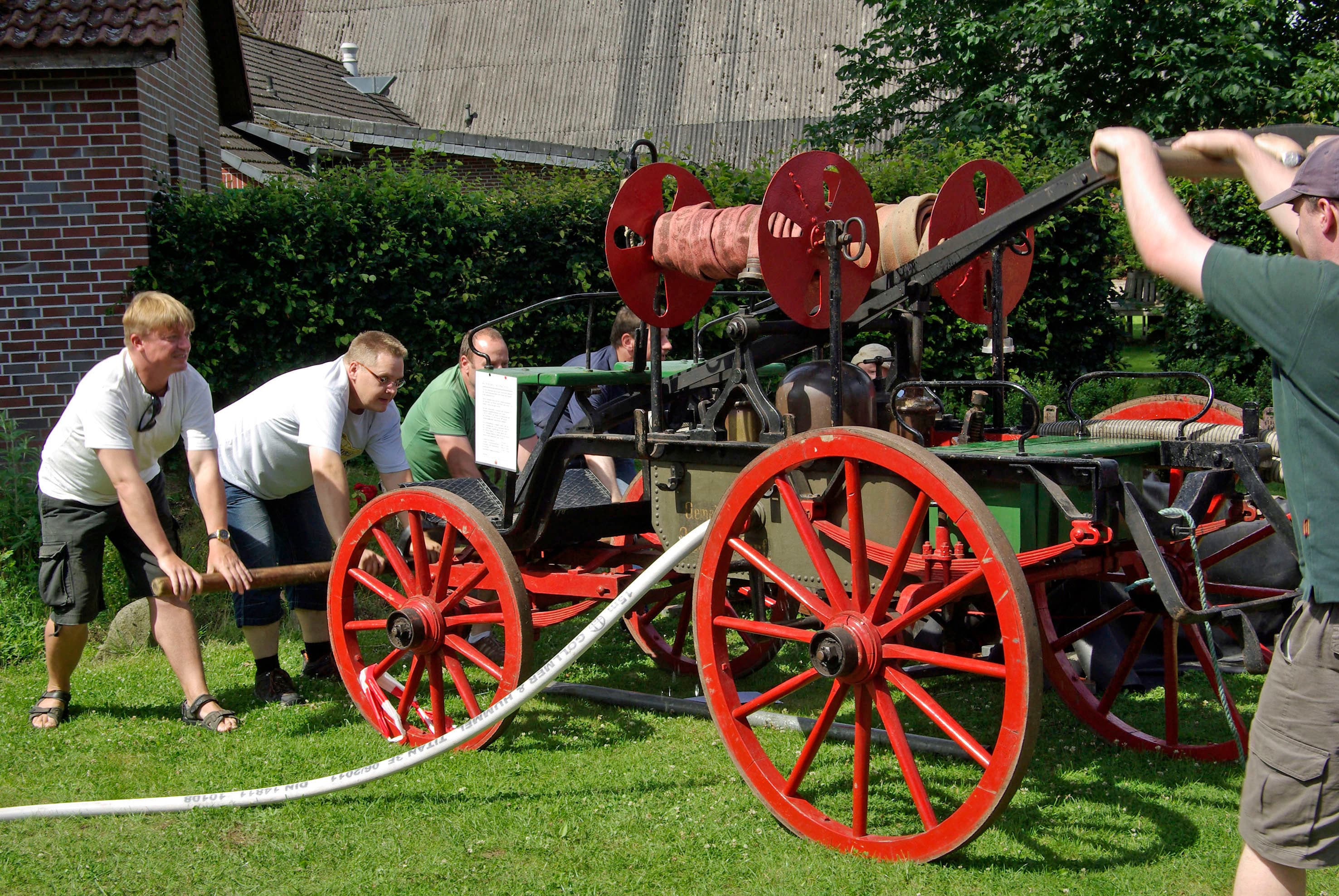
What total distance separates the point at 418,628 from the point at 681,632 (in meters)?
1.55

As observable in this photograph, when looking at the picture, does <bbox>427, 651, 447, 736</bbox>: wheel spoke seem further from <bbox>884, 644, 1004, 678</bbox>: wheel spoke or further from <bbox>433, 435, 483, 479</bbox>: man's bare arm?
<bbox>884, 644, 1004, 678</bbox>: wheel spoke

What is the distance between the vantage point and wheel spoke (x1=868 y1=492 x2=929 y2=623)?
3.15 metres

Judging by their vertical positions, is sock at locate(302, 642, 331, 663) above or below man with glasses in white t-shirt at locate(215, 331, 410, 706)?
below

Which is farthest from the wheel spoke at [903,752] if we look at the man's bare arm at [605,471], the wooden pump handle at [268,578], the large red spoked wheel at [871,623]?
the man's bare arm at [605,471]

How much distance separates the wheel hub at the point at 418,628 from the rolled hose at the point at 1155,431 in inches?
89.2

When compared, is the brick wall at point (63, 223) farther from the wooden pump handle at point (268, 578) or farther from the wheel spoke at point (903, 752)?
the wheel spoke at point (903, 752)

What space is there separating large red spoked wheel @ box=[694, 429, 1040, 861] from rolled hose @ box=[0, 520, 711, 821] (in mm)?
355

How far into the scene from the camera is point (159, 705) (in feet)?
17.2

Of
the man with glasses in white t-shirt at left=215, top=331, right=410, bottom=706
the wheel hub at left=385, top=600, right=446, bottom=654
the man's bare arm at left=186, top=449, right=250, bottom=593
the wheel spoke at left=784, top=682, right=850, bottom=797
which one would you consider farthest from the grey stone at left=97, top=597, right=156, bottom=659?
the wheel spoke at left=784, top=682, right=850, bottom=797

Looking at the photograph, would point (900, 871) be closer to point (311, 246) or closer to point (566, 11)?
point (311, 246)

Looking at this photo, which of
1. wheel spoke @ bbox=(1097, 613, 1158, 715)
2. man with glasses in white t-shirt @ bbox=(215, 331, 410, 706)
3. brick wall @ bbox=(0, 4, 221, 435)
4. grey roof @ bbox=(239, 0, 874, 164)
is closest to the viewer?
wheel spoke @ bbox=(1097, 613, 1158, 715)

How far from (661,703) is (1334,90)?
1094 cm

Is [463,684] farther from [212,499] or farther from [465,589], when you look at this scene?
[212,499]

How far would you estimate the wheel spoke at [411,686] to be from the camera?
4445mm
